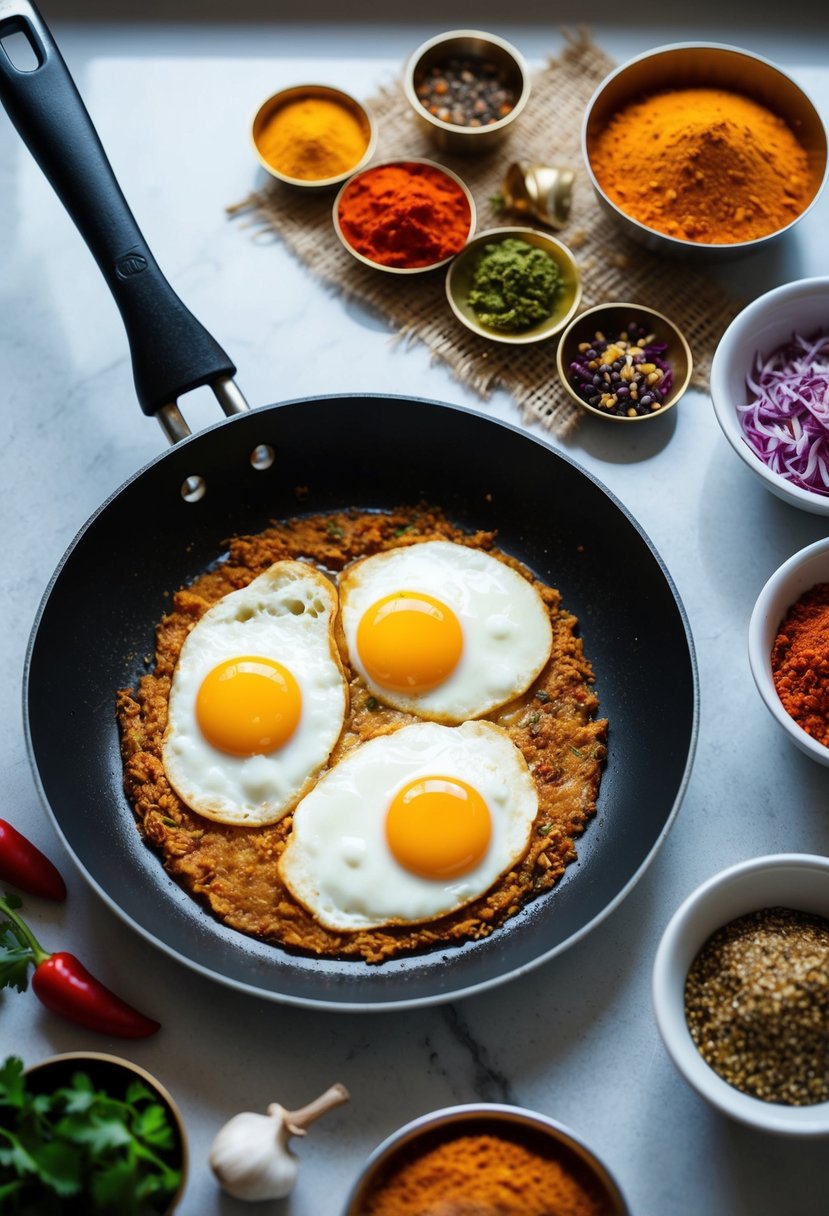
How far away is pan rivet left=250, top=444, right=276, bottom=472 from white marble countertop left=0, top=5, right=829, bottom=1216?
300 mm

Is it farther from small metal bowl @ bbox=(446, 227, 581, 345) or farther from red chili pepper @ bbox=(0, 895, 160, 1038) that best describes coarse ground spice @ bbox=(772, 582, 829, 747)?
red chili pepper @ bbox=(0, 895, 160, 1038)

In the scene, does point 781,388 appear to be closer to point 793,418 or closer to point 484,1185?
point 793,418

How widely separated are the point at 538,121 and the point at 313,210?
2.55ft

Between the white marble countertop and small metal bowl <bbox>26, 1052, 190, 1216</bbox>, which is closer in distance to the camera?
small metal bowl <bbox>26, 1052, 190, 1216</bbox>

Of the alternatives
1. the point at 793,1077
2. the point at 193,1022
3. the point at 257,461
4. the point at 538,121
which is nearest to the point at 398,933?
the point at 193,1022

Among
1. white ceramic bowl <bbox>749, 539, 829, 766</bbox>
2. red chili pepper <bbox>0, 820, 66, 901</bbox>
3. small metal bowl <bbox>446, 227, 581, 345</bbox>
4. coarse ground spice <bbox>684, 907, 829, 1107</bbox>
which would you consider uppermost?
small metal bowl <bbox>446, 227, 581, 345</bbox>

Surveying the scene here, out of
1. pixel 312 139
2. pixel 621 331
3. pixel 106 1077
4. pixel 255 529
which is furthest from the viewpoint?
pixel 312 139

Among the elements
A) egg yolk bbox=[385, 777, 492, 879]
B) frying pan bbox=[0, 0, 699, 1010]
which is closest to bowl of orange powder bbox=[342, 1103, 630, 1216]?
frying pan bbox=[0, 0, 699, 1010]

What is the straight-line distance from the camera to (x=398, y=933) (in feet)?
8.95

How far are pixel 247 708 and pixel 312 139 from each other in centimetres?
178

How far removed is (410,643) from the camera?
291cm

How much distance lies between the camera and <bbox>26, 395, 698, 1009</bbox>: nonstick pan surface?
2.70m

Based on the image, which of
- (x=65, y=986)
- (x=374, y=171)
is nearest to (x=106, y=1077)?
(x=65, y=986)

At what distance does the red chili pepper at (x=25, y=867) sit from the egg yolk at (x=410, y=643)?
36.8 inches
